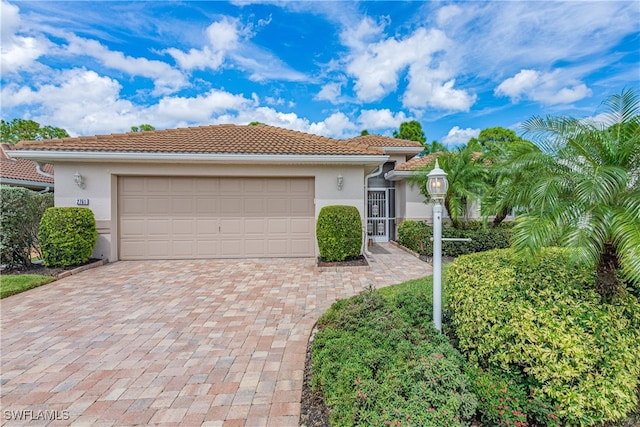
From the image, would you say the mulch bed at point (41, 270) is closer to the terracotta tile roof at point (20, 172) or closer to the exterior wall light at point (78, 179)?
the exterior wall light at point (78, 179)

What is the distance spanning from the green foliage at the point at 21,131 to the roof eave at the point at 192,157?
96.8 ft

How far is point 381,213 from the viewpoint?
13.6m

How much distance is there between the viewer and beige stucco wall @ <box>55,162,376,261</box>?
28.6ft

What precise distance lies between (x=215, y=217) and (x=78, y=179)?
4154 millimetres

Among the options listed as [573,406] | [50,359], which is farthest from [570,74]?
[50,359]

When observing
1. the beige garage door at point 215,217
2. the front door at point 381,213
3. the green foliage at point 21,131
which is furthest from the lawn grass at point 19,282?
the green foliage at point 21,131

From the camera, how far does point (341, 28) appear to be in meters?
9.68

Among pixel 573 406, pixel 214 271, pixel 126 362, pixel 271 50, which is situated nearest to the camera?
pixel 573 406

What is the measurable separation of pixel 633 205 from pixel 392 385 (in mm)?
2628

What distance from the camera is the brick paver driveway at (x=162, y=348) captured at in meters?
2.64

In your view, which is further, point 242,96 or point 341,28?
point 242,96

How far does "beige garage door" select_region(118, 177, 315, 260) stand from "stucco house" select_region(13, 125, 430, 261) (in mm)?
33

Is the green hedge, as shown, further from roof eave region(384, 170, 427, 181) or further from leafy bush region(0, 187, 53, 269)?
leafy bush region(0, 187, 53, 269)

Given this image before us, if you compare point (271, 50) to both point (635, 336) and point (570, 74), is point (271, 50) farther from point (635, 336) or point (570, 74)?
point (635, 336)
